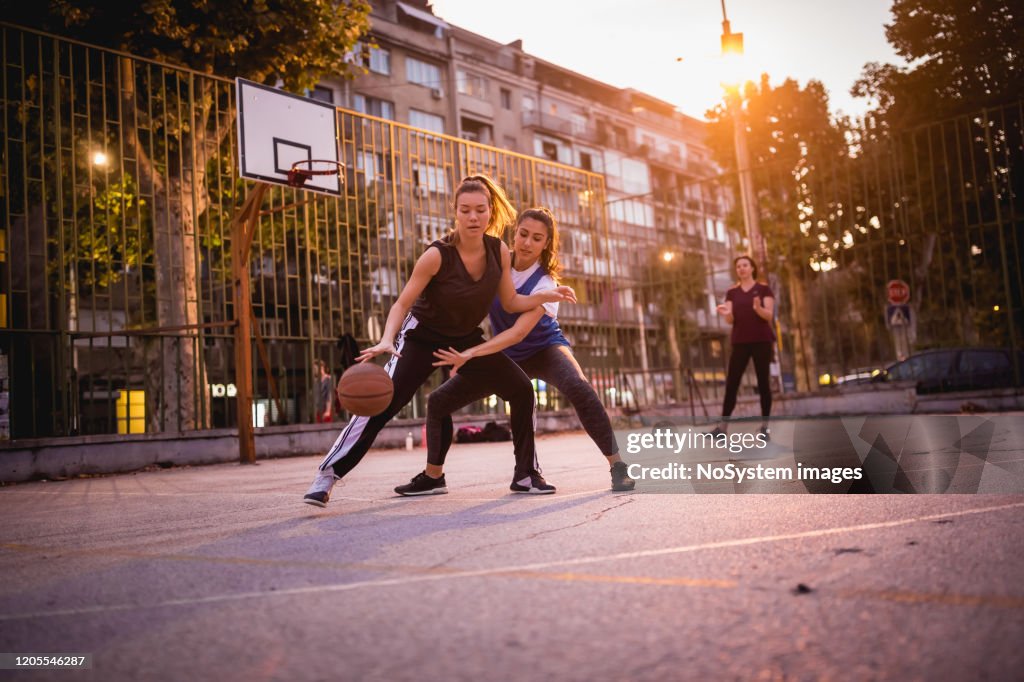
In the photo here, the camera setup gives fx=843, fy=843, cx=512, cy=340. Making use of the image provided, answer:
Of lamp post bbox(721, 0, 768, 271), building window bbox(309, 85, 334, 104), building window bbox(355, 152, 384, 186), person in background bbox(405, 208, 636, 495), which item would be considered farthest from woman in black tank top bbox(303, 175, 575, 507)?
building window bbox(309, 85, 334, 104)

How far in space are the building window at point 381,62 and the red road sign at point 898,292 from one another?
2723cm

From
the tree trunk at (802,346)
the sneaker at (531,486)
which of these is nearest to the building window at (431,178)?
the tree trunk at (802,346)

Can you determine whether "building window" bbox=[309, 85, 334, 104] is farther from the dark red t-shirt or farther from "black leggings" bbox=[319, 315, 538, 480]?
"black leggings" bbox=[319, 315, 538, 480]

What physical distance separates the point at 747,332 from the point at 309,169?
19.9 ft

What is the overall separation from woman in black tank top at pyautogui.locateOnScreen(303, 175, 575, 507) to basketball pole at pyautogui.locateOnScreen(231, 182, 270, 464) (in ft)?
19.7

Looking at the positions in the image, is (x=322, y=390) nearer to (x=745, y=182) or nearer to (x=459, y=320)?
(x=459, y=320)

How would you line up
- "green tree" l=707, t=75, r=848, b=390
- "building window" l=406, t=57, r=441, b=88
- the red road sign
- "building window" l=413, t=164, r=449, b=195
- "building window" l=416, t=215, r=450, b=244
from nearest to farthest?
the red road sign < "building window" l=416, t=215, r=450, b=244 < "building window" l=413, t=164, r=449, b=195 < "green tree" l=707, t=75, r=848, b=390 < "building window" l=406, t=57, r=441, b=88

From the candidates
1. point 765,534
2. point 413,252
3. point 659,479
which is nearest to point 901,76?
point 413,252

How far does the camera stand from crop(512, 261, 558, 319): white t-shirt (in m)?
5.19

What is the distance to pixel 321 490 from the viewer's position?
4629mm

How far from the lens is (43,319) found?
10.1 meters

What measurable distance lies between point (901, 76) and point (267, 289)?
18661 mm

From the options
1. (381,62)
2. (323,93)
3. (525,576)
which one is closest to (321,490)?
(525,576)

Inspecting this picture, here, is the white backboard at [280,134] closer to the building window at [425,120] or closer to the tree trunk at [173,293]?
the tree trunk at [173,293]
